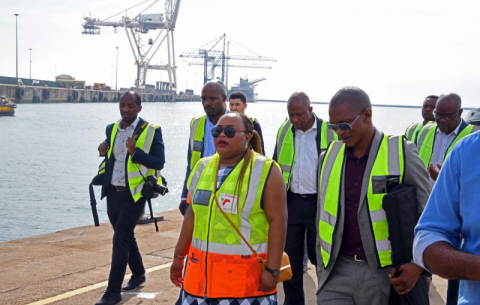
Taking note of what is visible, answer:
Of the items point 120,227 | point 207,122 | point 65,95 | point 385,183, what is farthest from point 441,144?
point 65,95

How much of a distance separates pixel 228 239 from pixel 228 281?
0.76ft

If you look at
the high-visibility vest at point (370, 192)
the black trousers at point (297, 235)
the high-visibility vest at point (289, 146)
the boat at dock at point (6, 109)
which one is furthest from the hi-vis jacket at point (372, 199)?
the boat at dock at point (6, 109)

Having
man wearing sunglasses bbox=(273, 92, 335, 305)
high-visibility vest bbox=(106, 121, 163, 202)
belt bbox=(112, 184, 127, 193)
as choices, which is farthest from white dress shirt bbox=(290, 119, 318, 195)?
belt bbox=(112, 184, 127, 193)

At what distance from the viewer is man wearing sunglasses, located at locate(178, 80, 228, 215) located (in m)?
5.57

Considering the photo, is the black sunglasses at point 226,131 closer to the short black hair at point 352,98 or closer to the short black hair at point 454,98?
the short black hair at point 352,98

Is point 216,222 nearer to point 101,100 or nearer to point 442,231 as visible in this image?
point 442,231

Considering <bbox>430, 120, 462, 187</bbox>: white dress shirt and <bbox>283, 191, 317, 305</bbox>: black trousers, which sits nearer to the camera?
<bbox>283, 191, 317, 305</bbox>: black trousers

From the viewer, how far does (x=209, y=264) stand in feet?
11.3

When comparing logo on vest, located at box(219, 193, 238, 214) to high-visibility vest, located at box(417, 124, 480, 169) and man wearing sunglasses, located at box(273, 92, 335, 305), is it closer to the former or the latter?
man wearing sunglasses, located at box(273, 92, 335, 305)

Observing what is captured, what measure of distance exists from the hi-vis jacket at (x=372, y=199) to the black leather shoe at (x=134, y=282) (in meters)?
3.02

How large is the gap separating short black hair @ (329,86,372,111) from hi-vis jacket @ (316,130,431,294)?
214mm

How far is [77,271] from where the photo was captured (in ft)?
22.0

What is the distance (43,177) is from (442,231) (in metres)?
26.2

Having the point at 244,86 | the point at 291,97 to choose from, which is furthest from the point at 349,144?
the point at 244,86
